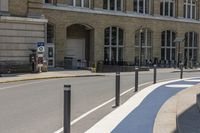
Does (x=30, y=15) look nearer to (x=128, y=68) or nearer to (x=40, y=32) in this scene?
(x=40, y=32)

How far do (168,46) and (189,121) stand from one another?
163 feet

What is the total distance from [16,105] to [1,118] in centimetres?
302

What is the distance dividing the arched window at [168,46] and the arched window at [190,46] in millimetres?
2181

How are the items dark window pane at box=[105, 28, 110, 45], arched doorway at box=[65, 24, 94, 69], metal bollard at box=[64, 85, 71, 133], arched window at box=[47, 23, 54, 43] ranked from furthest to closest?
dark window pane at box=[105, 28, 110, 45] → arched doorway at box=[65, 24, 94, 69] → arched window at box=[47, 23, 54, 43] → metal bollard at box=[64, 85, 71, 133]

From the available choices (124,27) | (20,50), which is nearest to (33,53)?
(20,50)

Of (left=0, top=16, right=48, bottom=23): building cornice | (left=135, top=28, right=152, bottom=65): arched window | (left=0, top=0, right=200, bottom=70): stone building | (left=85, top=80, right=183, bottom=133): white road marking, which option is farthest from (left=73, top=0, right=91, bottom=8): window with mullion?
(left=85, top=80, right=183, bottom=133): white road marking

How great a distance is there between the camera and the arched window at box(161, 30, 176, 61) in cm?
5784

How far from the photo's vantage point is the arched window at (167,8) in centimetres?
5775

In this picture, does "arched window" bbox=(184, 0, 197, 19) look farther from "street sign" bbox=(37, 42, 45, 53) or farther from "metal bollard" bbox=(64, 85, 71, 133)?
"metal bollard" bbox=(64, 85, 71, 133)

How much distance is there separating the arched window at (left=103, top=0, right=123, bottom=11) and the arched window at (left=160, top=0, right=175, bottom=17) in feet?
23.3

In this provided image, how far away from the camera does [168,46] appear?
192 feet

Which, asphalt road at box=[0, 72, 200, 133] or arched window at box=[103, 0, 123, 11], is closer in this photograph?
asphalt road at box=[0, 72, 200, 133]

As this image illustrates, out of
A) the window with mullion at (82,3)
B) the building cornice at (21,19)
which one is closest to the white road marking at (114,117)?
the building cornice at (21,19)

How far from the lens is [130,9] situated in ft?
174
